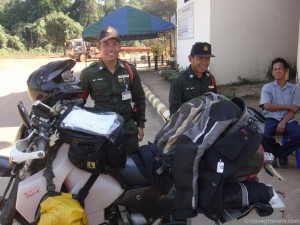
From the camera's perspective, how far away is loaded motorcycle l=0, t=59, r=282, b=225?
1.91 metres

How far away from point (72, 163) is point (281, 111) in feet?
9.76

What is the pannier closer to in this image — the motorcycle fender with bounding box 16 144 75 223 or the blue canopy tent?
the motorcycle fender with bounding box 16 144 75 223

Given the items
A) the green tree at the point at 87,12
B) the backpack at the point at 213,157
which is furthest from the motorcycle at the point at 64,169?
the green tree at the point at 87,12

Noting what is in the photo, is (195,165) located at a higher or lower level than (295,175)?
higher

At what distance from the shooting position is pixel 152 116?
7.88 m

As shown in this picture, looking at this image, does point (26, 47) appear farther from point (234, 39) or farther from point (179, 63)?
point (234, 39)

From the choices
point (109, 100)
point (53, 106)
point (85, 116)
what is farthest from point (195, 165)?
point (109, 100)

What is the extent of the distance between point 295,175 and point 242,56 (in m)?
5.93

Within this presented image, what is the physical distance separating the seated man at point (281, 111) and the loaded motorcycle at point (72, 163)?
2.35m

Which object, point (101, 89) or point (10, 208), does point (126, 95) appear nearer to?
point (101, 89)

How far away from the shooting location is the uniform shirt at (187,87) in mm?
3346

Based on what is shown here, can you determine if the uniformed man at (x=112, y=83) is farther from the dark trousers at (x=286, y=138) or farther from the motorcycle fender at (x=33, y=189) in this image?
the dark trousers at (x=286, y=138)

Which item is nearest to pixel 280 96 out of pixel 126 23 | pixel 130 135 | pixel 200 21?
pixel 130 135

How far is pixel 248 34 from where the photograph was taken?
30.3 feet
